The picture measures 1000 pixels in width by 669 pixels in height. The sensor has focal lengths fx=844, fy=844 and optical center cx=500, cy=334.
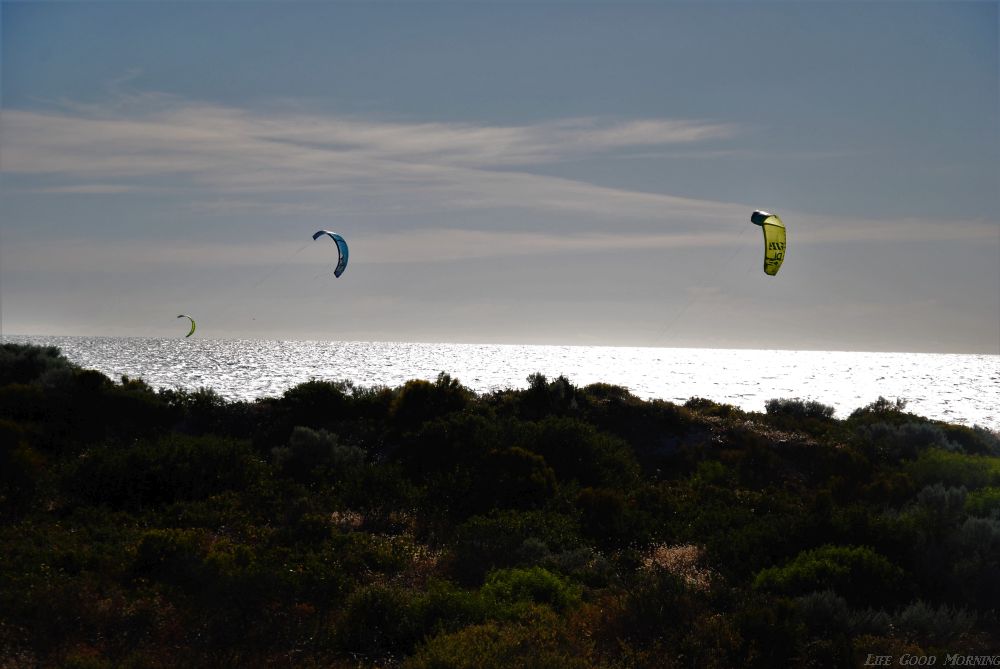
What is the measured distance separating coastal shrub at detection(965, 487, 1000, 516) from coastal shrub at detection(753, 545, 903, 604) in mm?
4196

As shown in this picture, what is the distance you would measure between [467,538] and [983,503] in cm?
957

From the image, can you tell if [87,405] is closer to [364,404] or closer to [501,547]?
[364,404]

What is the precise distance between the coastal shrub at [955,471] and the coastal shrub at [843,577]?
7343 millimetres

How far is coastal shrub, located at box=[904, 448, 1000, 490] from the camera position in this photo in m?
18.6

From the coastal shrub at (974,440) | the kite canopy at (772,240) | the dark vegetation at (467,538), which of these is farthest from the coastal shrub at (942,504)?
the kite canopy at (772,240)

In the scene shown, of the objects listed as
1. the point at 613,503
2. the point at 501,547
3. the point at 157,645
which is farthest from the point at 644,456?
the point at 157,645

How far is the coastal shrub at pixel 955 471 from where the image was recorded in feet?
61.2

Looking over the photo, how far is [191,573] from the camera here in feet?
38.8

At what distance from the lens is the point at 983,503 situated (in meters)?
15.6

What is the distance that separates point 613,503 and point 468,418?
7114 millimetres

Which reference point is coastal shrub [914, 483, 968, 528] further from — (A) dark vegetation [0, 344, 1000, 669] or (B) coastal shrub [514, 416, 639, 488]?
(B) coastal shrub [514, 416, 639, 488]

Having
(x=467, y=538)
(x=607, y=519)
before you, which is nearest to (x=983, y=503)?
(x=607, y=519)

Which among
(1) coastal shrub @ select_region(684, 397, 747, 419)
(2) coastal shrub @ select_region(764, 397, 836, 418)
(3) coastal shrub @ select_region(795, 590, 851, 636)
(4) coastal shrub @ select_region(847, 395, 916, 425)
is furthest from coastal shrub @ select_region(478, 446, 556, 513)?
(2) coastal shrub @ select_region(764, 397, 836, 418)

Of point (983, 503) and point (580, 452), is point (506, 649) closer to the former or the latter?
point (983, 503)
